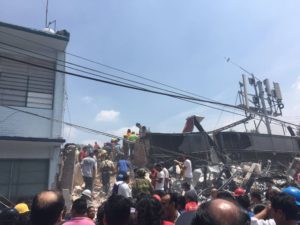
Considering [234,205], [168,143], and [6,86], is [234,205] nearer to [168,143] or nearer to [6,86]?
[6,86]

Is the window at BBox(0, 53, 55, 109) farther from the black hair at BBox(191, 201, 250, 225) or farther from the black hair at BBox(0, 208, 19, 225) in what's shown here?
the black hair at BBox(191, 201, 250, 225)

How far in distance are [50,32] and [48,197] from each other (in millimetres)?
7792

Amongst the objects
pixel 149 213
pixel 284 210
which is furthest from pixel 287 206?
pixel 149 213

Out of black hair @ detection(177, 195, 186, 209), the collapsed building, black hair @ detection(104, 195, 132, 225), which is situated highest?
the collapsed building

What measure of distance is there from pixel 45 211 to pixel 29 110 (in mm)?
6940

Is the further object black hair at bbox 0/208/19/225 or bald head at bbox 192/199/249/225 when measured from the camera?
black hair at bbox 0/208/19/225

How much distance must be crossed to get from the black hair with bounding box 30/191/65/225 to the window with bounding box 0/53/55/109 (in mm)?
7010

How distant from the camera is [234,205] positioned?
1635 mm

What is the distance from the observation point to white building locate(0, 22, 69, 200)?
8.19m

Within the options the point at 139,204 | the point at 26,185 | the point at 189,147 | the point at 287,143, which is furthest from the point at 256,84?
the point at 139,204

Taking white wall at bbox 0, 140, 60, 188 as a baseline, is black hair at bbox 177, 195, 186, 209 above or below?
below

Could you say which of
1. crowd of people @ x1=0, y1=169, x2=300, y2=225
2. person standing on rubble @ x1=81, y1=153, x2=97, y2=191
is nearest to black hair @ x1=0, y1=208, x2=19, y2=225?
crowd of people @ x1=0, y1=169, x2=300, y2=225

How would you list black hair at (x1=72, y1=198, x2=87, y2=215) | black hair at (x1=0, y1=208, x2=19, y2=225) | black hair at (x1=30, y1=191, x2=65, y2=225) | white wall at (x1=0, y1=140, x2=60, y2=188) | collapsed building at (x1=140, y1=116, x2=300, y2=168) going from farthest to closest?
1. collapsed building at (x1=140, y1=116, x2=300, y2=168)
2. white wall at (x1=0, y1=140, x2=60, y2=188)
3. black hair at (x1=72, y1=198, x2=87, y2=215)
4. black hair at (x1=0, y1=208, x2=19, y2=225)
5. black hair at (x1=30, y1=191, x2=65, y2=225)

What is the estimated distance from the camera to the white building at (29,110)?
8.19 meters
